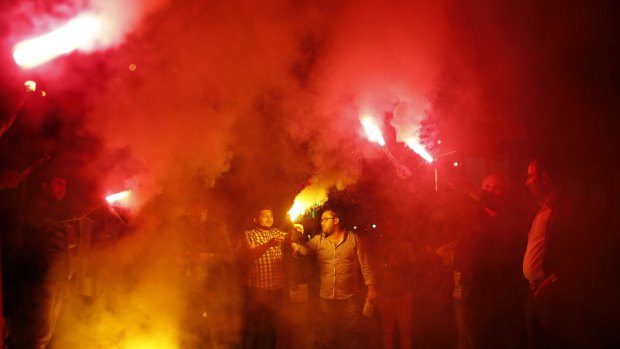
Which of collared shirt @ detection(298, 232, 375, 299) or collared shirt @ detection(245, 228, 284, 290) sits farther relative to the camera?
collared shirt @ detection(298, 232, 375, 299)

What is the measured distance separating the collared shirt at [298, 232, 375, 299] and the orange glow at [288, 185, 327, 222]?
0.44 metres

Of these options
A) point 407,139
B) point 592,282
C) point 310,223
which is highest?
point 407,139

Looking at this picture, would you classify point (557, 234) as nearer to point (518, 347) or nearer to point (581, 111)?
point (518, 347)

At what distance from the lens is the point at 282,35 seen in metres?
5.06

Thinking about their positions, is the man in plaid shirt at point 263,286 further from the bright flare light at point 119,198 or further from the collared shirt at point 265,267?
the bright flare light at point 119,198

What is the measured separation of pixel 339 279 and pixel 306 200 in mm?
944

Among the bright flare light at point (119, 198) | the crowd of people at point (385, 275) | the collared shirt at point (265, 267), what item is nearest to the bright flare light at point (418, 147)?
the crowd of people at point (385, 275)

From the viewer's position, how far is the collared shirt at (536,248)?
4.01 metres

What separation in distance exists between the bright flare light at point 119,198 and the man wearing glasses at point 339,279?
186 centimetres

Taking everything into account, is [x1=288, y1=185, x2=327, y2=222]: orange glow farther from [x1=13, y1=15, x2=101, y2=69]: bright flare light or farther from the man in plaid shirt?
[x1=13, y1=15, x2=101, y2=69]: bright flare light

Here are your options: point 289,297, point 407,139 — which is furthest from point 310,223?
point 407,139

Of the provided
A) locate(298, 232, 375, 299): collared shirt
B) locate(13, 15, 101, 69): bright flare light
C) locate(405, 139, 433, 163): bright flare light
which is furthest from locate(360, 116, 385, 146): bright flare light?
locate(13, 15, 101, 69): bright flare light

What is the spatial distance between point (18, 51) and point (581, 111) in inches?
204

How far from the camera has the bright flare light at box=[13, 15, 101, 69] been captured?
3898 mm
